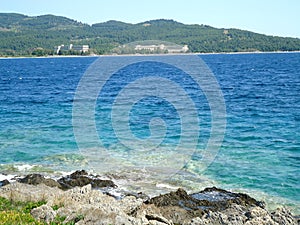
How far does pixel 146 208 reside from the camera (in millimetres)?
13547

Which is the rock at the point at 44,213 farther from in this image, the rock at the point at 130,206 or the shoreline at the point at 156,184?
the shoreline at the point at 156,184

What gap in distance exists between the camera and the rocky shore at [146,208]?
469 inches

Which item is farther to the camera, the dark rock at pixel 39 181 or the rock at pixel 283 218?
the dark rock at pixel 39 181

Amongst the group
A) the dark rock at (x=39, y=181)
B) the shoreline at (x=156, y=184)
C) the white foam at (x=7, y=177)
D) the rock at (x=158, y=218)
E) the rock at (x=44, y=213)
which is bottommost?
the white foam at (x=7, y=177)

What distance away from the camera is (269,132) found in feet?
101

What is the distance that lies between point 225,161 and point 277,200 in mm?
5781

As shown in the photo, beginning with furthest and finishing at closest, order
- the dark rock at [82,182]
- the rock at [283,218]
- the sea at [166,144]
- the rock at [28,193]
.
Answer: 1. the sea at [166,144]
2. the dark rock at [82,182]
3. the rock at [28,193]
4. the rock at [283,218]

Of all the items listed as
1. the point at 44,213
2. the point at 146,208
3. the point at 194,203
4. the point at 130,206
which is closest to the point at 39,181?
the point at 130,206

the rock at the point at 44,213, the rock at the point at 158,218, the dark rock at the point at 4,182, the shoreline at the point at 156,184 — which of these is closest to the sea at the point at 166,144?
the shoreline at the point at 156,184

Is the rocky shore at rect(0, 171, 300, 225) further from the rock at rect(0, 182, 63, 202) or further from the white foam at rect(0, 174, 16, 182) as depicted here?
the white foam at rect(0, 174, 16, 182)

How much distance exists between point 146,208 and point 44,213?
3.29 meters

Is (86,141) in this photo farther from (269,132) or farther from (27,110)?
(27,110)

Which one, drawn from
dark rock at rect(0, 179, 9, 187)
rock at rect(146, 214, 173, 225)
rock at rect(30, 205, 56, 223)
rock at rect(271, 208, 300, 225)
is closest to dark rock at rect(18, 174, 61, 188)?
dark rock at rect(0, 179, 9, 187)

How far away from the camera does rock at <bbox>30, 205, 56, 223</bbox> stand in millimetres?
11808
